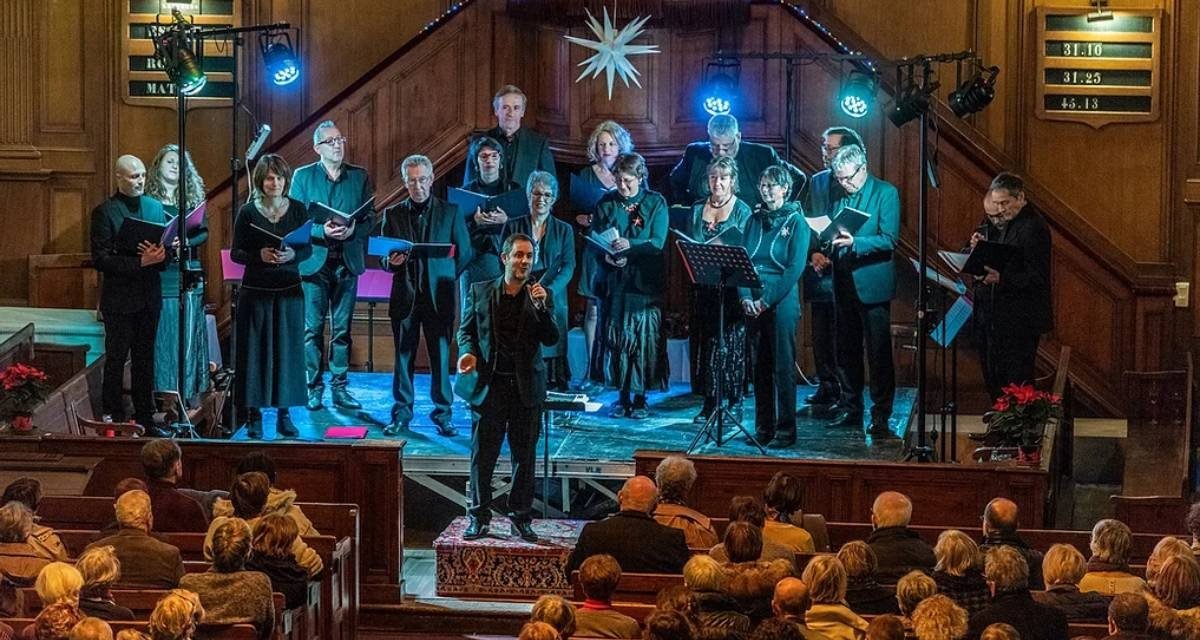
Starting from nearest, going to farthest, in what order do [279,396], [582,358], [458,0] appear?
[279,396], [582,358], [458,0]

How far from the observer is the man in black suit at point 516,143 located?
11312mm

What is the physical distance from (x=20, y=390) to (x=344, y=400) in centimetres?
210

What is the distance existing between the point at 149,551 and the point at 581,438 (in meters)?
4.38

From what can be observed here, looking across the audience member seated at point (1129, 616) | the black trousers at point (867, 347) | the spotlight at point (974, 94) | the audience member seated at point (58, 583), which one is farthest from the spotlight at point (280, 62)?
the audience member seated at point (1129, 616)

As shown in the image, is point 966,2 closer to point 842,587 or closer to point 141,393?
point 141,393

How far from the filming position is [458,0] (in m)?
13.8

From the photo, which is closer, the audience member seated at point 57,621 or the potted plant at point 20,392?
the audience member seated at point 57,621

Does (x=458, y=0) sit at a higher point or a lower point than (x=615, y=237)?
higher

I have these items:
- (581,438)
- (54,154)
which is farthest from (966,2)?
(54,154)

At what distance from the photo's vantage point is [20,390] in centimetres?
1009

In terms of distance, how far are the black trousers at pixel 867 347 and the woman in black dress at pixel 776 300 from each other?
50cm

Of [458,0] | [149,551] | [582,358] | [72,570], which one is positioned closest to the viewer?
[72,570]

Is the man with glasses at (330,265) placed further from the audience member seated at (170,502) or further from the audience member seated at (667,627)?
the audience member seated at (667,627)

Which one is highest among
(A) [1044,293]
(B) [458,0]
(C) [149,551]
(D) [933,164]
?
(B) [458,0]
